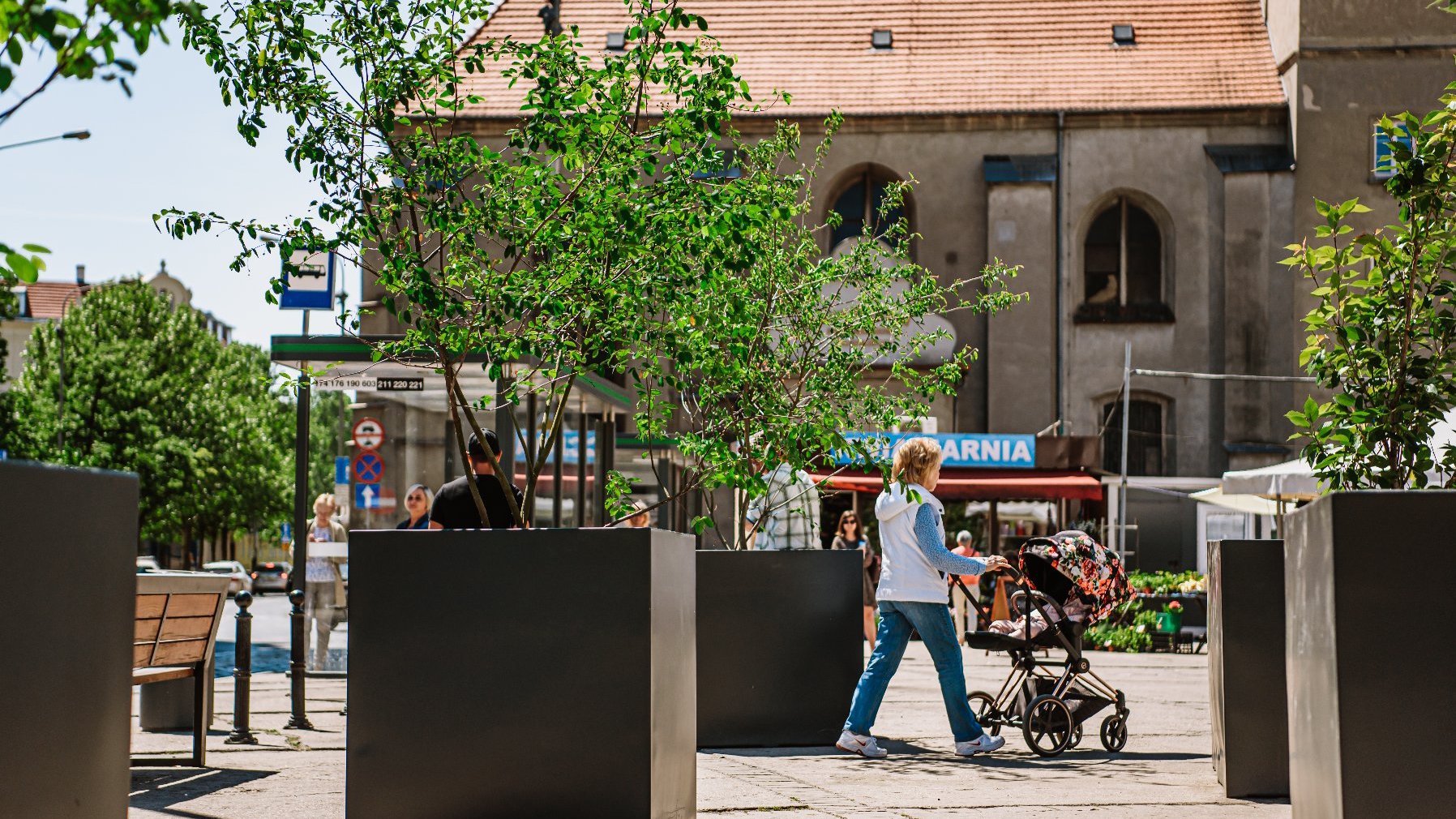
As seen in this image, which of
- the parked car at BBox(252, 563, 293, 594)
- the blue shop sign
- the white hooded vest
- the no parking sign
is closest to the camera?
the white hooded vest

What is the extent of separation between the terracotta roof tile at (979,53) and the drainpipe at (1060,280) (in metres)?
0.52

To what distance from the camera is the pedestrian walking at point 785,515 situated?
38.0 feet

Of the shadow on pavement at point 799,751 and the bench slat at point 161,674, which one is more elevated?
the bench slat at point 161,674

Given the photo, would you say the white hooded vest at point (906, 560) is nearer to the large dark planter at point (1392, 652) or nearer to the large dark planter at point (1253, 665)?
the large dark planter at point (1253, 665)

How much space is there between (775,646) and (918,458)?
143 centimetres

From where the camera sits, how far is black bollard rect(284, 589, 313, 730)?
11.1 metres

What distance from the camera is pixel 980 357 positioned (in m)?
34.9

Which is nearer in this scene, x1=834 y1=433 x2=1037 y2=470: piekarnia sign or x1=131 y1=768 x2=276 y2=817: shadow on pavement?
x1=131 y1=768 x2=276 y2=817: shadow on pavement

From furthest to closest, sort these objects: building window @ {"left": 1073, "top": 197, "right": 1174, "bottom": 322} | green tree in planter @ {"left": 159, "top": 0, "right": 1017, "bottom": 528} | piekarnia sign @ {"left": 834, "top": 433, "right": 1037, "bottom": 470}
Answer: building window @ {"left": 1073, "top": 197, "right": 1174, "bottom": 322} < piekarnia sign @ {"left": 834, "top": 433, "right": 1037, "bottom": 470} < green tree in planter @ {"left": 159, "top": 0, "right": 1017, "bottom": 528}

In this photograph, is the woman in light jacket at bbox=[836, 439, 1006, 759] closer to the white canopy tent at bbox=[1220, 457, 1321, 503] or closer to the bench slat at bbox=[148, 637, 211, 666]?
the bench slat at bbox=[148, 637, 211, 666]

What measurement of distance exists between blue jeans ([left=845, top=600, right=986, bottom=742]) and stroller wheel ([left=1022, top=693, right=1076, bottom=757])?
13.2 inches

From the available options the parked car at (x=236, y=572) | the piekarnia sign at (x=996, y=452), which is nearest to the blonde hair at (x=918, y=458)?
the piekarnia sign at (x=996, y=452)

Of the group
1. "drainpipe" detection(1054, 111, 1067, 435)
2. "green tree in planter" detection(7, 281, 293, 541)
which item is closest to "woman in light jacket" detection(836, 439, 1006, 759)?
"drainpipe" detection(1054, 111, 1067, 435)

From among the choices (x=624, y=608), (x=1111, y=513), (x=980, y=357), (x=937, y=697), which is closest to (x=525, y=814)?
(x=624, y=608)
